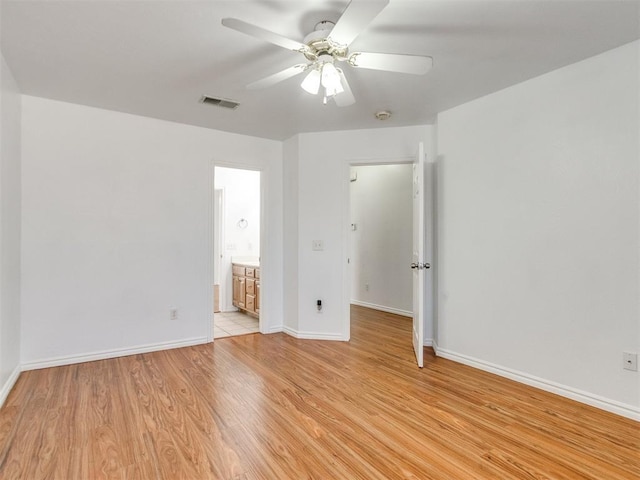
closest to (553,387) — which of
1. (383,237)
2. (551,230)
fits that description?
(551,230)

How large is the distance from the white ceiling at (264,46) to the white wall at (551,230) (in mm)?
270

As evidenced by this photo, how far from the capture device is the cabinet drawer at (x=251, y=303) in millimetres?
4793

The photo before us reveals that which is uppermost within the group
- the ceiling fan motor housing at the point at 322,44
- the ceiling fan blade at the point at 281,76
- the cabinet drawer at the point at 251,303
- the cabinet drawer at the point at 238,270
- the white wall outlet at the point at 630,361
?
the ceiling fan motor housing at the point at 322,44

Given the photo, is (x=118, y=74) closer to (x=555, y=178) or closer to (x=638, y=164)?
(x=555, y=178)

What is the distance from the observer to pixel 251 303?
488 cm

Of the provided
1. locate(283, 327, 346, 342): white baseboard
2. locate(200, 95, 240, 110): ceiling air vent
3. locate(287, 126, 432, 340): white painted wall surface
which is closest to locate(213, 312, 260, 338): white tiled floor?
locate(283, 327, 346, 342): white baseboard

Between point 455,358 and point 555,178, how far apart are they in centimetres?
179

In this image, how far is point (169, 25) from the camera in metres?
1.99

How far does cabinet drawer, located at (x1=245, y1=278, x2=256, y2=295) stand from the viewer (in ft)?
15.8

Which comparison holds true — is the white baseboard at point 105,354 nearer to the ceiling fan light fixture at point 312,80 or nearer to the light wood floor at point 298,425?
the light wood floor at point 298,425

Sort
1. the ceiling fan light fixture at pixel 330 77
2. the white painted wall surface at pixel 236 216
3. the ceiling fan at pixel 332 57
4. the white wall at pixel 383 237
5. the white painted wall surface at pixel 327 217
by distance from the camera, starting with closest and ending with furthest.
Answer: the ceiling fan at pixel 332 57
the ceiling fan light fixture at pixel 330 77
the white painted wall surface at pixel 327 217
the white wall at pixel 383 237
the white painted wall surface at pixel 236 216

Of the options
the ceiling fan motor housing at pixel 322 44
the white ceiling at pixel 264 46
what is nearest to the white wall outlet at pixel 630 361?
the white ceiling at pixel 264 46

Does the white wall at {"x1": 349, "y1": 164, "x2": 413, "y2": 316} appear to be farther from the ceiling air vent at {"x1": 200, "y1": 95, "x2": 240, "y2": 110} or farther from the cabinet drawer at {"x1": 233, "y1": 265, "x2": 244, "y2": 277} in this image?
the ceiling air vent at {"x1": 200, "y1": 95, "x2": 240, "y2": 110}

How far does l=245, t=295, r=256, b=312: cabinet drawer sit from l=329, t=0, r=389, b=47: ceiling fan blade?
3694mm
